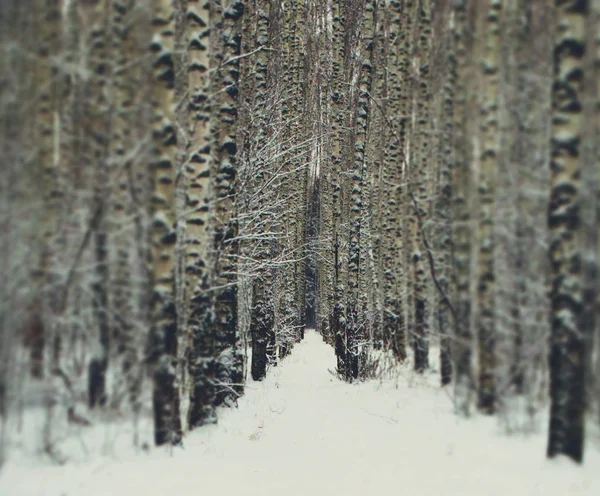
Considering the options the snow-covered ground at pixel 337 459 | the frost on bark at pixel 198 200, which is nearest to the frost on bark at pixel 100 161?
the snow-covered ground at pixel 337 459

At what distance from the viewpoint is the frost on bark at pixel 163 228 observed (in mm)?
3463

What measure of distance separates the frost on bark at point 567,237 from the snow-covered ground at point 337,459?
18 centimetres

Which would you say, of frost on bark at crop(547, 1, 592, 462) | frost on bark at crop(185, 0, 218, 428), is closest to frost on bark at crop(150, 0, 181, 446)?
frost on bark at crop(185, 0, 218, 428)

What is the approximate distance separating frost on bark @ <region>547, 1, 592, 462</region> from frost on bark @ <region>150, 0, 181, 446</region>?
9.04 ft

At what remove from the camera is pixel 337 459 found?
477cm

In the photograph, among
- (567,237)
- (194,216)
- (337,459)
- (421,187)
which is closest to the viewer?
(567,237)

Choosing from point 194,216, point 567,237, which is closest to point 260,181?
point 194,216

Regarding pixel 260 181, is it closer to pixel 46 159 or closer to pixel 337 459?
pixel 337 459

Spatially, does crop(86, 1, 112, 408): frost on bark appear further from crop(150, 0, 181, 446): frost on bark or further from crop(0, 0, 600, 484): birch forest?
crop(150, 0, 181, 446): frost on bark

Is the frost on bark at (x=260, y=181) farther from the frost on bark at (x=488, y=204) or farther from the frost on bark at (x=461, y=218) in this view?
the frost on bark at (x=488, y=204)

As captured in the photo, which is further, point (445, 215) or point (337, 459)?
point (337, 459)

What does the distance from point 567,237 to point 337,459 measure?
3199mm

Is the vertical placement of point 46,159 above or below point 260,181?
below

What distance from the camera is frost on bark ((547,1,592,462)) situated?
2.90 m
